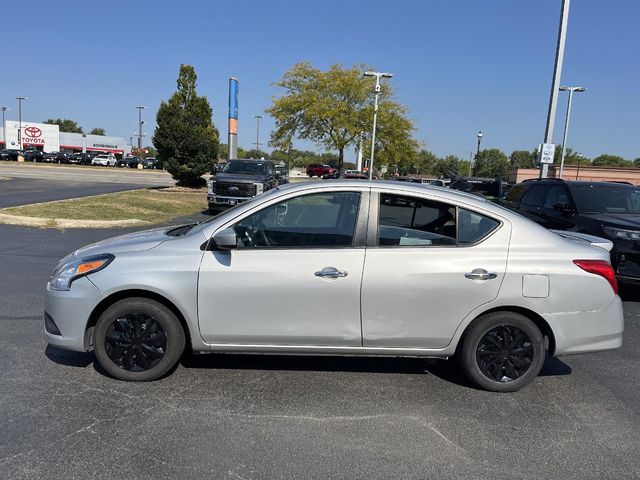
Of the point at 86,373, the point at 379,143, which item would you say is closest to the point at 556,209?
the point at 86,373

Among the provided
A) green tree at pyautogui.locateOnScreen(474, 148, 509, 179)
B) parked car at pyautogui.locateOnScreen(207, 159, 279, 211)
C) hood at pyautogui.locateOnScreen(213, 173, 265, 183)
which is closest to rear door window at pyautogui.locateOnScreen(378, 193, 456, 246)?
parked car at pyautogui.locateOnScreen(207, 159, 279, 211)

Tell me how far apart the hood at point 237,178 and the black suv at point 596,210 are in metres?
8.58

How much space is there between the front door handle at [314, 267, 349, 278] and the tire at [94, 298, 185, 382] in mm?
1201

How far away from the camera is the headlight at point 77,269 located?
3.93 metres

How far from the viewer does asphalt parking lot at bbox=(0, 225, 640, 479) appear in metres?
3.02

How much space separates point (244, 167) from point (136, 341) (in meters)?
13.8

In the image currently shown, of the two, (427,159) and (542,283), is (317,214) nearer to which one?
(542,283)

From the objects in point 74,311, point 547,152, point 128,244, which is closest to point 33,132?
point 547,152

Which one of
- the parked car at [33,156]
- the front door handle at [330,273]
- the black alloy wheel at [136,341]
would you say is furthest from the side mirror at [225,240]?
the parked car at [33,156]

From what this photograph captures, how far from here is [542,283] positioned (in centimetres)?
394

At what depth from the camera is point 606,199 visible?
8.12 meters

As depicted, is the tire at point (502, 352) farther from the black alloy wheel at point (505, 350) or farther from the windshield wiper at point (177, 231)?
the windshield wiper at point (177, 231)

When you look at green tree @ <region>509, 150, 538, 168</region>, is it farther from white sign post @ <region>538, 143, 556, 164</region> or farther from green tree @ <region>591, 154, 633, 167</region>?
white sign post @ <region>538, 143, 556, 164</region>

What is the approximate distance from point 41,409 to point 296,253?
83.7 inches
